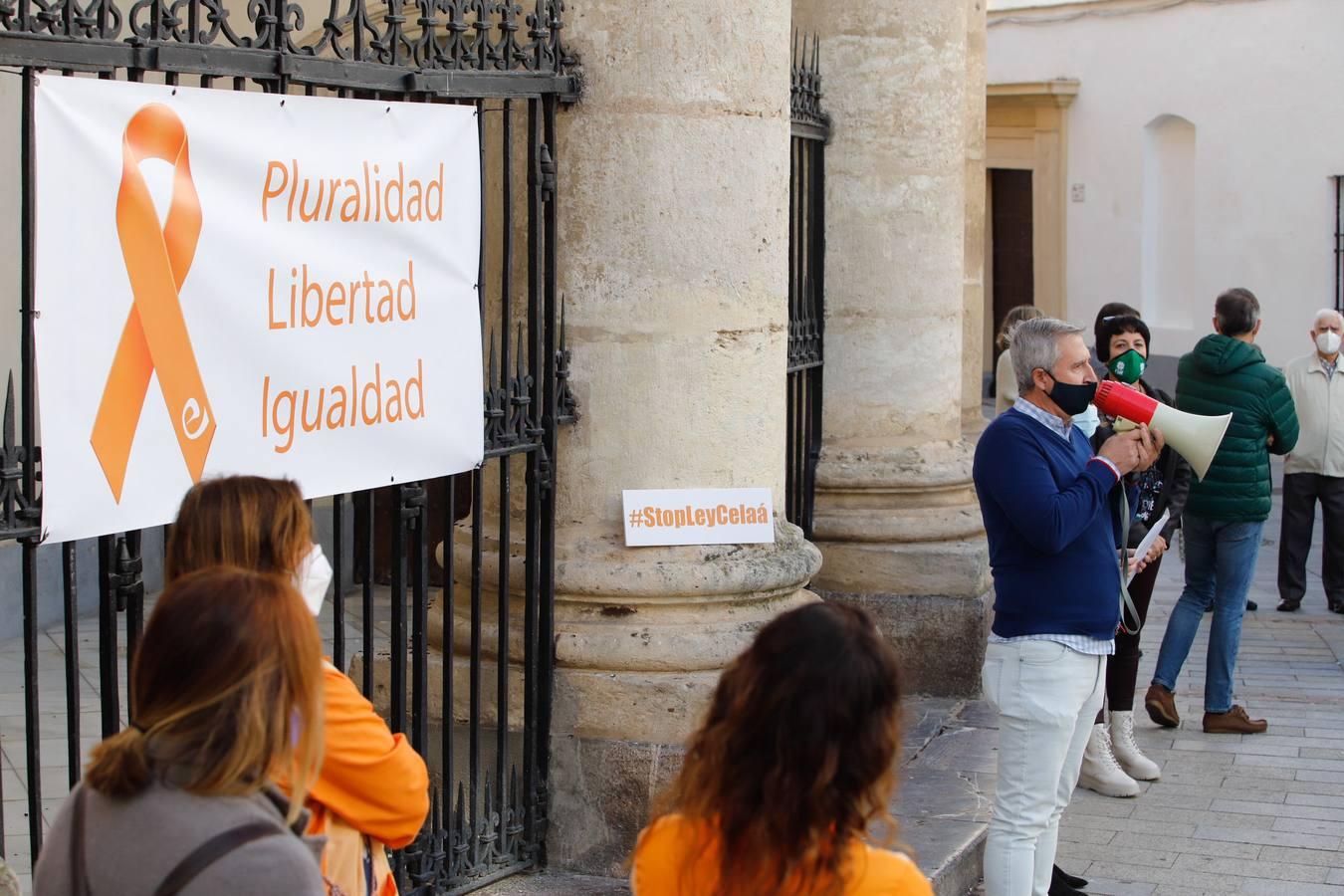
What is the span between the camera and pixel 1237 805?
598 centimetres

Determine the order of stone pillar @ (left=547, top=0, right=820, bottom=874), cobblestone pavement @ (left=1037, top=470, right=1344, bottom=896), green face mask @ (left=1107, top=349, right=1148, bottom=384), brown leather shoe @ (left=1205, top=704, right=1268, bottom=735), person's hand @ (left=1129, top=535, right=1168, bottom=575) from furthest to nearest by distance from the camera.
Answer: brown leather shoe @ (left=1205, top=704, right=1268, bottom=735), person's hand @ (left=1129, top=535, right=1168, bottom=575), green face mask @ (left=1107, top=349, right=1148, bottom=384), cobblestone pavement @ (left=1037, top=470, right=1344, bottom=896), stone pillar @ (left=547, top=0, right=820, bottom=874)

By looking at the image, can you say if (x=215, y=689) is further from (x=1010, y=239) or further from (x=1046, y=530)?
(x=1010, y=239)

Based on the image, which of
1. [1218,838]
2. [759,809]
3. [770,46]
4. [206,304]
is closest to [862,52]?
[770,46]

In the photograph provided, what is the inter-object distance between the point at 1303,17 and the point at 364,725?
1752 centimetres

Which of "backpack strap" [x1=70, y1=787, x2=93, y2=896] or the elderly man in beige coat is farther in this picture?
the elderly man in beige coat

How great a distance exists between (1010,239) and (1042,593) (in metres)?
18.5

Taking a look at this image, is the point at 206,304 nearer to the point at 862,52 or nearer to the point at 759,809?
the point at 759,809

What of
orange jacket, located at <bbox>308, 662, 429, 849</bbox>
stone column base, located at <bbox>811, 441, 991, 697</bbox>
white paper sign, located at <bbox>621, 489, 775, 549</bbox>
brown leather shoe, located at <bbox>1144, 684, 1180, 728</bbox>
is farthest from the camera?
stone column base, located at <bbox>811, 441, 991, 697</bbox>

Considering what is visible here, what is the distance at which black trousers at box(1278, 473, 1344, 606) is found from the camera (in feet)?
31.3

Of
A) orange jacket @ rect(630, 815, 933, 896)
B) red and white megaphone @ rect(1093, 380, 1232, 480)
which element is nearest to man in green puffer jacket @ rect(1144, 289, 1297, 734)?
red and white megaphone @ rect(1093, 380, 1232, 480)

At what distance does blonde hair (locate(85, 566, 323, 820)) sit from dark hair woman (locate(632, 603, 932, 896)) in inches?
20.0

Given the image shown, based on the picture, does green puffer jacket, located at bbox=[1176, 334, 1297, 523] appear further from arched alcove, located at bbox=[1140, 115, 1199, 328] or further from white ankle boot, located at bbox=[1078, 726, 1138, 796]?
arched alcove, located at bbox=[1140, 115, 1199, 328]

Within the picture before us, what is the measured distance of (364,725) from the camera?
2.73 metres

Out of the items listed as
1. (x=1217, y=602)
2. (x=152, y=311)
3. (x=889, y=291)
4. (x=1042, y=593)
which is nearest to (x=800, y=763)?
(x=152, y=311)
